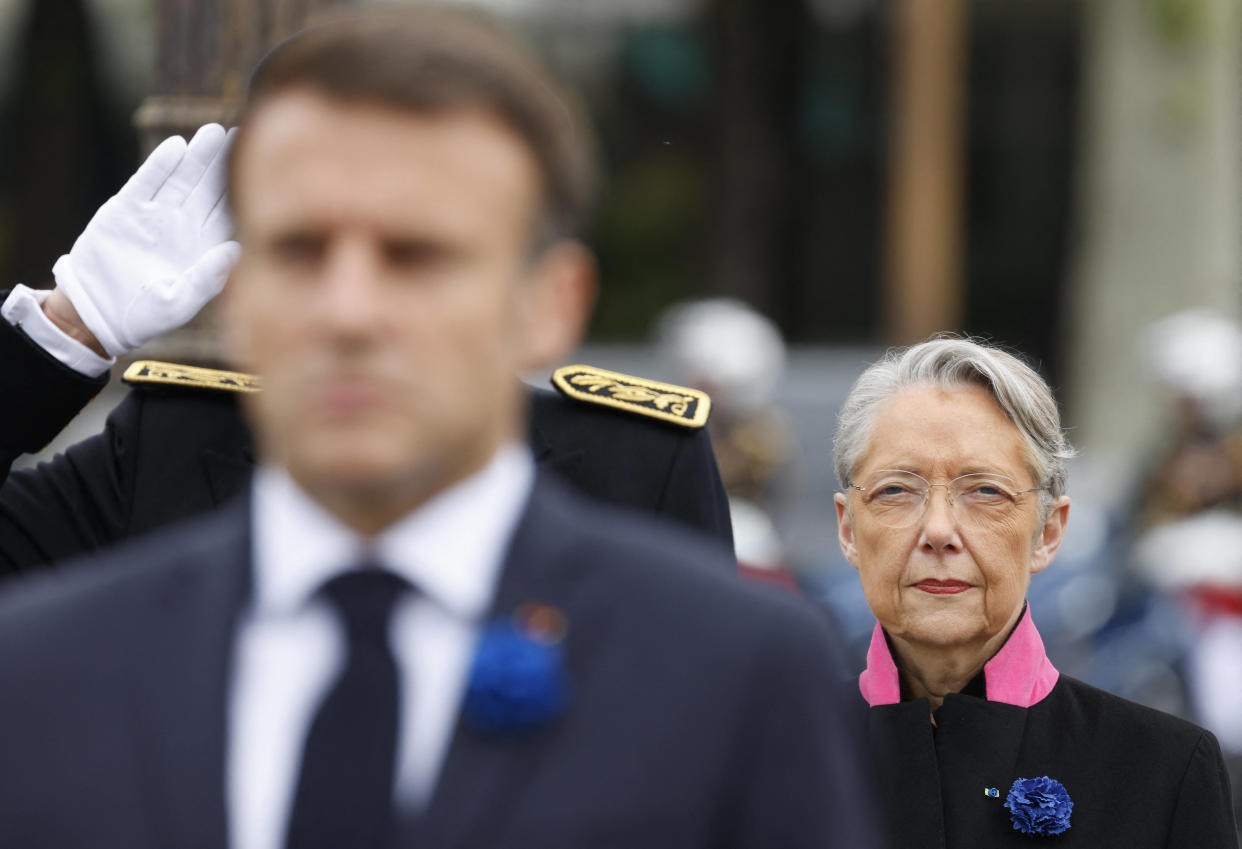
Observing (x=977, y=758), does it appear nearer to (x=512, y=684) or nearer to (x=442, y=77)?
(x=512, y=684)

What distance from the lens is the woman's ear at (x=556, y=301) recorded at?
4.84 ft

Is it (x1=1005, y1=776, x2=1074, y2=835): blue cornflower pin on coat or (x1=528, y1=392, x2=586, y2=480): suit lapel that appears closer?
(x1=1005, y1=776, x2=1074, y2=835): blue cornflower pin on coat

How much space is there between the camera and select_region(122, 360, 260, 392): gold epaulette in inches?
102

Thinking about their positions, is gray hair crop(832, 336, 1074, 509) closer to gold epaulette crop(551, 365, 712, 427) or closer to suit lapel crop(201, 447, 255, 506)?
gold epaulette crop(551, 365, 712, 427)

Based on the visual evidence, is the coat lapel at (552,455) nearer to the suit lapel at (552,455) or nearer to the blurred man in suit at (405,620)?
the suit lapel at (552,455)

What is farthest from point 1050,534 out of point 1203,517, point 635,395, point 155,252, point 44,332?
point 1203,517

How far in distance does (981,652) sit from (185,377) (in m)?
1.13

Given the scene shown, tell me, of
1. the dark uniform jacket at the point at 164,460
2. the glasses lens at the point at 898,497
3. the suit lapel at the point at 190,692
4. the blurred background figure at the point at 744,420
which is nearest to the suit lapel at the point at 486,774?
the suit lapel at the point at 190,692

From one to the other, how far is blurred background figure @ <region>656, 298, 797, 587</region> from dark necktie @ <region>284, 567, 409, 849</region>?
5887 millimetres

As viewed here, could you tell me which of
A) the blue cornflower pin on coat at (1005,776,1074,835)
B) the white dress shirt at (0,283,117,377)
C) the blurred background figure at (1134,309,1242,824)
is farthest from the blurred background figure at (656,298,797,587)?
the white dress shirt at (0,283,117,377)

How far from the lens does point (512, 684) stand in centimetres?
137

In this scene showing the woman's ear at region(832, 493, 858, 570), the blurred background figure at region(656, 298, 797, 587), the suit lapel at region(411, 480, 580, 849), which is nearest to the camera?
the suit lapel at region(411, 480, 580, 849)

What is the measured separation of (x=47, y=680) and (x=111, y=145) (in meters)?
10.2

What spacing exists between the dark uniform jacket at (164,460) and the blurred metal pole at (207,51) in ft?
2.32
